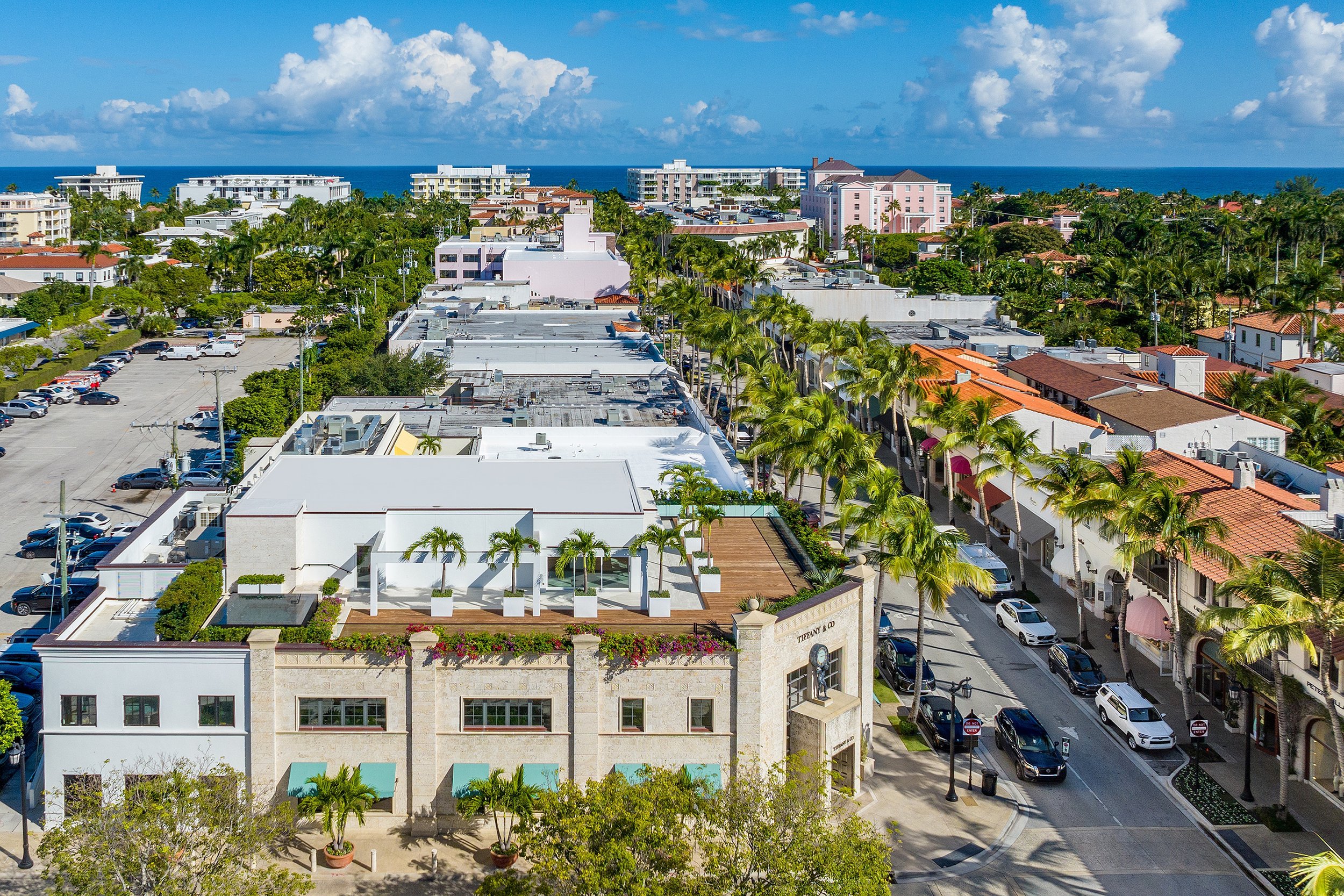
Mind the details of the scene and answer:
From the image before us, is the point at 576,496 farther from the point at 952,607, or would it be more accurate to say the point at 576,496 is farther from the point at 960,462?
the point at 960,462

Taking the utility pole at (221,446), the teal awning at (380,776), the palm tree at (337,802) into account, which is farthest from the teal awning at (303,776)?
the utility pole at (221,446)

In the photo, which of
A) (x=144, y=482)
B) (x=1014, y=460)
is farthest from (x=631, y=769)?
(x=144, y=482)

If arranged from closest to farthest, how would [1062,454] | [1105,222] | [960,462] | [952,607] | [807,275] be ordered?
1. [1062,454]
2. [952,607]
3. [960,462]
4. [807,275]
5. [1105,222]

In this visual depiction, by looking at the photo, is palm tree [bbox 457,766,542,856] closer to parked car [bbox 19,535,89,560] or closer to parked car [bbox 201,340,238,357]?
parked car [bbox 19,535,89,560]

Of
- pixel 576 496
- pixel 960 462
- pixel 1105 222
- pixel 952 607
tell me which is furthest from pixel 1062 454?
pixel 1105 222

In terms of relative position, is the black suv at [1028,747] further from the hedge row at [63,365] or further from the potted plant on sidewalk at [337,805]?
the hedge row at [63,365]

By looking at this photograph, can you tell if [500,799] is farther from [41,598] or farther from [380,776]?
[41,598]
